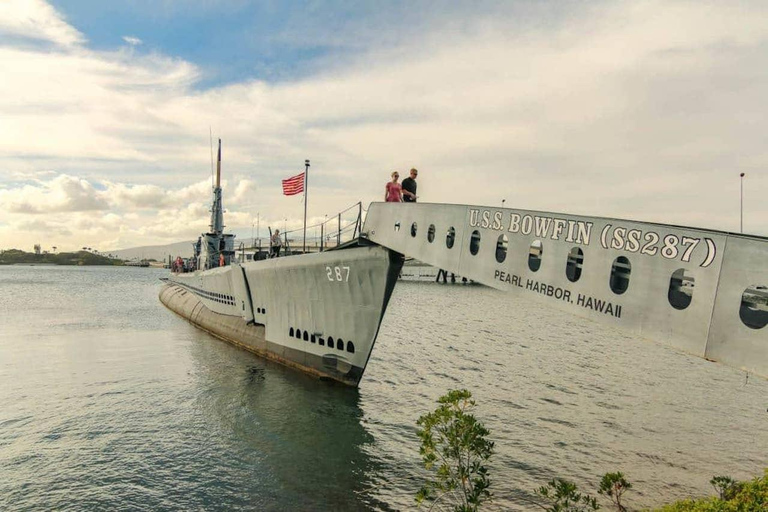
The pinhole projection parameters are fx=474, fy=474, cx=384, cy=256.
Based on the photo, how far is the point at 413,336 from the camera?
32219mm

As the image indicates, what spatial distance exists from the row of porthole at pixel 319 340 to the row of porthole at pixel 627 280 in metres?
9.23

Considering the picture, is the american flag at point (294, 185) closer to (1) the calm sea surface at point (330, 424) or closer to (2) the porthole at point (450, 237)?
(1) the calm sea surface at point (330, 424)

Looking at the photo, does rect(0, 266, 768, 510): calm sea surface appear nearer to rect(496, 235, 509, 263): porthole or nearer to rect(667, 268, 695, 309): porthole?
rect(496, 235, 509, 263): porthole

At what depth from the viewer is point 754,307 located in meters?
6.36

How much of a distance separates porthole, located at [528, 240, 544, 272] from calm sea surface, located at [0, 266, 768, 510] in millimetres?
4914

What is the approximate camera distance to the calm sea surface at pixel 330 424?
34.3 feet

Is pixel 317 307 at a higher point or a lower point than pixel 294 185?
lower

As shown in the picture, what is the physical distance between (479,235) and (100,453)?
11.0 meters

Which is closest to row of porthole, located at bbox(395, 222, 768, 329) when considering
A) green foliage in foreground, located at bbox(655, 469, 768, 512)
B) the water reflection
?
green foliage in foreground, located at bbox(655, 469, 768, 512)

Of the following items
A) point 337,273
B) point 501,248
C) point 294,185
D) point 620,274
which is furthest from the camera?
point 294,185

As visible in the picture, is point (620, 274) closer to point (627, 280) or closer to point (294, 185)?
point (627, 280)

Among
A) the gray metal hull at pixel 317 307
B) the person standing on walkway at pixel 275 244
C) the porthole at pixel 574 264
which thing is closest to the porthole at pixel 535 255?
the porthole at pixel 574 264

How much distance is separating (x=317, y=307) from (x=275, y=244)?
633 cm


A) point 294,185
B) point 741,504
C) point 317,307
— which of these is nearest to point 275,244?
point 294,185
